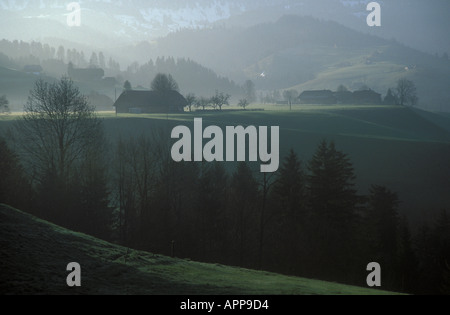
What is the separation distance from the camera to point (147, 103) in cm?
10619

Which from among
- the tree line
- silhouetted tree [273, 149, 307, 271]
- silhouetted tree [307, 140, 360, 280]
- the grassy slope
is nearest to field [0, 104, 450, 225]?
silhouetted tree [307, 140, 360, 280]

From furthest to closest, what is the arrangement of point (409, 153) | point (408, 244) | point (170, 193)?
point (409, 153) < point (170, 193) < point (408, 244)

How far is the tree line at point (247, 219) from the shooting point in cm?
3089

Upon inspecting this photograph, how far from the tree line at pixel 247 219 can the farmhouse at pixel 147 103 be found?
63997 millimetres

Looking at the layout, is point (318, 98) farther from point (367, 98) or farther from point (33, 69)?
point (33, 69)

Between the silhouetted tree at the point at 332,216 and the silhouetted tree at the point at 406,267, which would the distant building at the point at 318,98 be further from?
the silhouetted tree at the point at 406,267

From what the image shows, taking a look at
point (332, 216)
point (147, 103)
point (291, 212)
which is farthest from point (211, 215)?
point (147, 103)

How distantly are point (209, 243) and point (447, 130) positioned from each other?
87.5 m

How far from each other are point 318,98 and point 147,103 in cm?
7730

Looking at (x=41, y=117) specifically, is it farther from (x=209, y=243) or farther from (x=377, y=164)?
(x=377, y=164)

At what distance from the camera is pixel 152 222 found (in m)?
33.9

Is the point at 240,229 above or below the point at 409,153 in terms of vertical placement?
below

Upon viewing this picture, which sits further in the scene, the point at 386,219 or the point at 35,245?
the point at 386,219
